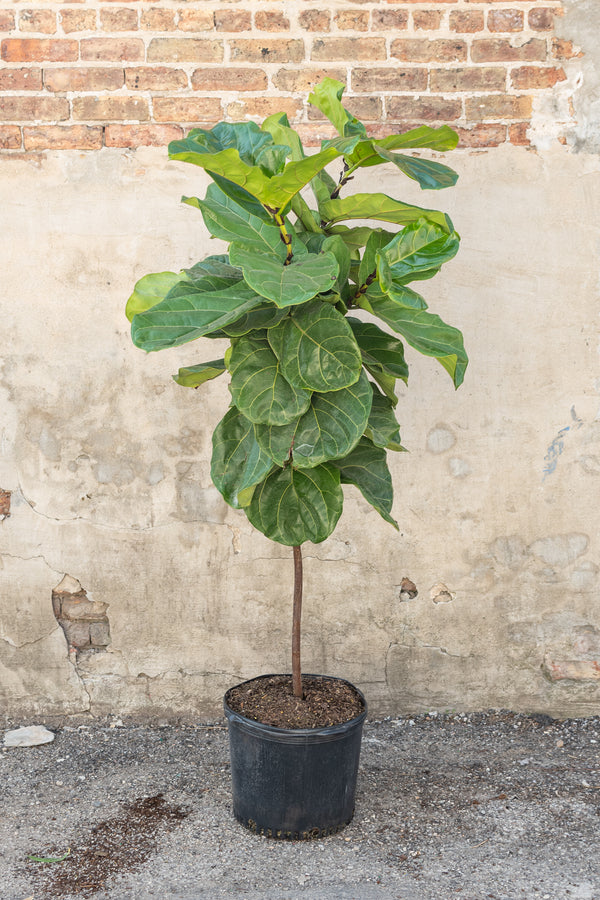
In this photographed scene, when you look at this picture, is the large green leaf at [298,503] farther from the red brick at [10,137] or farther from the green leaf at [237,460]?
the red brick at [10,137]

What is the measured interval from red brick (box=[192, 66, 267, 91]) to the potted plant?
65 centimetres

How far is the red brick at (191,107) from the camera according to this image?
8.63 feet

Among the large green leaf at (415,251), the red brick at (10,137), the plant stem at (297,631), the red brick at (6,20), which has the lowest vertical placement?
the plant stem at (297,631)

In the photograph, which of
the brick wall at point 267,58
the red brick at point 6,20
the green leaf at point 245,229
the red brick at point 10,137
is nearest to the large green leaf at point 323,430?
the green leaf at point 245,229

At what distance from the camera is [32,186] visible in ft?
8.77

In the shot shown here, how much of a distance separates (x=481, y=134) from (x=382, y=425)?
1.21 meters

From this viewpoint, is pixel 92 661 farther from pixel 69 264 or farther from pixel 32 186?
pixel 32 186

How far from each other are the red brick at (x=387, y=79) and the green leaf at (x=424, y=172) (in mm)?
818

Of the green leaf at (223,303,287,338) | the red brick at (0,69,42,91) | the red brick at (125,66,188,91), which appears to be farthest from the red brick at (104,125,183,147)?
the green leaf at (223,303,287,338)

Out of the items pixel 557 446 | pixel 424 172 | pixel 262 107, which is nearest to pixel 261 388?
pixel 424 172

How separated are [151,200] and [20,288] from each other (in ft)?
1.77

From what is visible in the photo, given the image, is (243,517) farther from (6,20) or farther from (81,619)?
(6,20)

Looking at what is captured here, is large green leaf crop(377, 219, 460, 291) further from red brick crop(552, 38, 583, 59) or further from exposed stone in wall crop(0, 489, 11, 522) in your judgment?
exposed stone in wall crop(0, 489, 11, 522)

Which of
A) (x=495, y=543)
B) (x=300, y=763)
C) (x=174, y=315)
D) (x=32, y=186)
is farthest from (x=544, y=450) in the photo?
(x=32, y=186)
